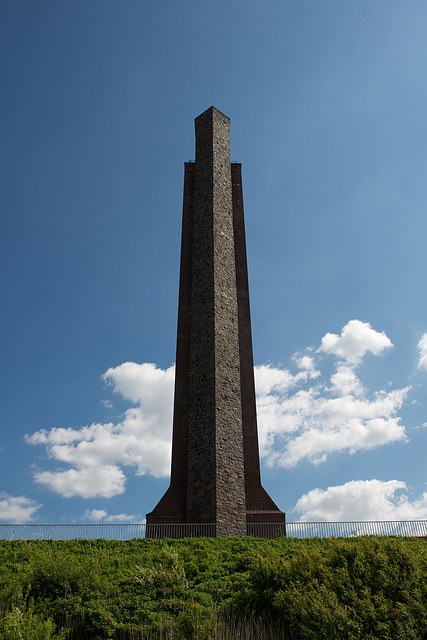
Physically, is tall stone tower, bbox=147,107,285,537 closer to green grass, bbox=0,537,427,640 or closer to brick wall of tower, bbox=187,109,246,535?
brick wall of tower, bbox=187,109,246,535

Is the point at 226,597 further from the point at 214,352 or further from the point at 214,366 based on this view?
the point at 214,352

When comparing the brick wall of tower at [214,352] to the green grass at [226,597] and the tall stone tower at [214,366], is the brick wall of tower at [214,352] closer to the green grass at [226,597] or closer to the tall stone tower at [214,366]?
the tall stone tower at [214,366]

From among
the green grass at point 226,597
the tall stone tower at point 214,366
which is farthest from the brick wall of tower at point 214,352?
the green grass at point 226,597

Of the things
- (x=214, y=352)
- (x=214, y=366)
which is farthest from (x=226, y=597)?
(x=214, y=352)

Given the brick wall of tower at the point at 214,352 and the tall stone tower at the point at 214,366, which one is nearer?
the brick wall of tower at the point at 214,352

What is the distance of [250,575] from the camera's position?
31.2ft

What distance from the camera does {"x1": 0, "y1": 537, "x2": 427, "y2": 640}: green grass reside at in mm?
6945

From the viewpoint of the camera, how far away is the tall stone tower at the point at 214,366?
1805cm

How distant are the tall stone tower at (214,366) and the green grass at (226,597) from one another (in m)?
7.30

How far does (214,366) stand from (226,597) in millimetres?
10929

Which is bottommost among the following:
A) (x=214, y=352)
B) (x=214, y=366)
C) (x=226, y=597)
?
(x=226, y=597)

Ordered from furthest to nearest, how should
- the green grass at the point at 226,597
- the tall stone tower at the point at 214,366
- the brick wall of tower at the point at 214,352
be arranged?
1. the tall stone tower at the point at 214,366
2. the brick wall of tower at the point at 214,352
3. the green grass at the point at 226,597

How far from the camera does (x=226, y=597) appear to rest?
30.4 feet

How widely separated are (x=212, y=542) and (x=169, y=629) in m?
6.18
